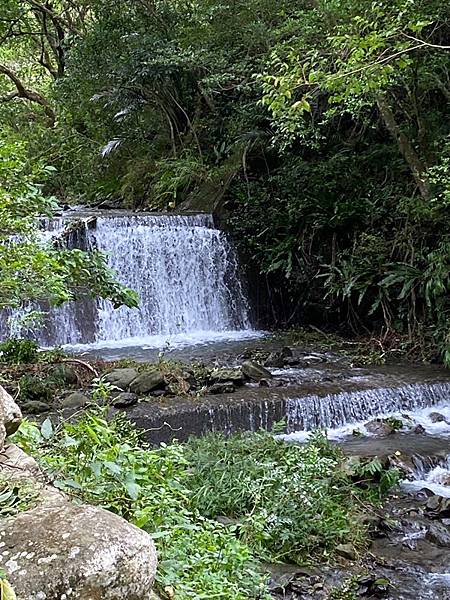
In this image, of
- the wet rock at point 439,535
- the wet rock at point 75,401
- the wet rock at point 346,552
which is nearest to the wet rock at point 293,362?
the wet rock at point 75,401

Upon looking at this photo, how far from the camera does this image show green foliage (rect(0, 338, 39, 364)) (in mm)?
8438

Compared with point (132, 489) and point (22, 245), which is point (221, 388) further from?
point (132, 489)

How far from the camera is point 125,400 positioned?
7.33 meters

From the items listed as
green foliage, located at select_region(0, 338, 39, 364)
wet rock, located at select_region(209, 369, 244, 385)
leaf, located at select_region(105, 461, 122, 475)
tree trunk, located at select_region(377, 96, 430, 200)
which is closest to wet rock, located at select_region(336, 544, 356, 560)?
leaf, located at select_region(105, 461, 122, 475)

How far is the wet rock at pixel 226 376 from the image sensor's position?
324 inches

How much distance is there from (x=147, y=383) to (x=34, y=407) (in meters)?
1.35

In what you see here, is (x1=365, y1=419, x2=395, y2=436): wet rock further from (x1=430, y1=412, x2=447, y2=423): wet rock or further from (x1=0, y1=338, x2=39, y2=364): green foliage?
(x1=0, y1=338, x2=39, y2=364): green foliage

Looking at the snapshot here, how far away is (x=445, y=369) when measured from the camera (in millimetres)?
9477

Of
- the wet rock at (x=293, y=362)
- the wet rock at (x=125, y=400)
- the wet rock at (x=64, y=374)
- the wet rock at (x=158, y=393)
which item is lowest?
the wet rock at (x=293, y=362)

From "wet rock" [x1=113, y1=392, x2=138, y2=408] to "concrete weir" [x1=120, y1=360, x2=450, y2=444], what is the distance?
9 cm

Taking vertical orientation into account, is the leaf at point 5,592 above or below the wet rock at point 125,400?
above

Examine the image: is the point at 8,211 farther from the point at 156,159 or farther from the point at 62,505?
the point at 156,159

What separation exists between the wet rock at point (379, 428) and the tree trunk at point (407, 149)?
14.5 feet

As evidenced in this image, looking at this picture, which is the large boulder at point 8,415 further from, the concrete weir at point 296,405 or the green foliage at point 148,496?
the concrete weir at point 296,405
